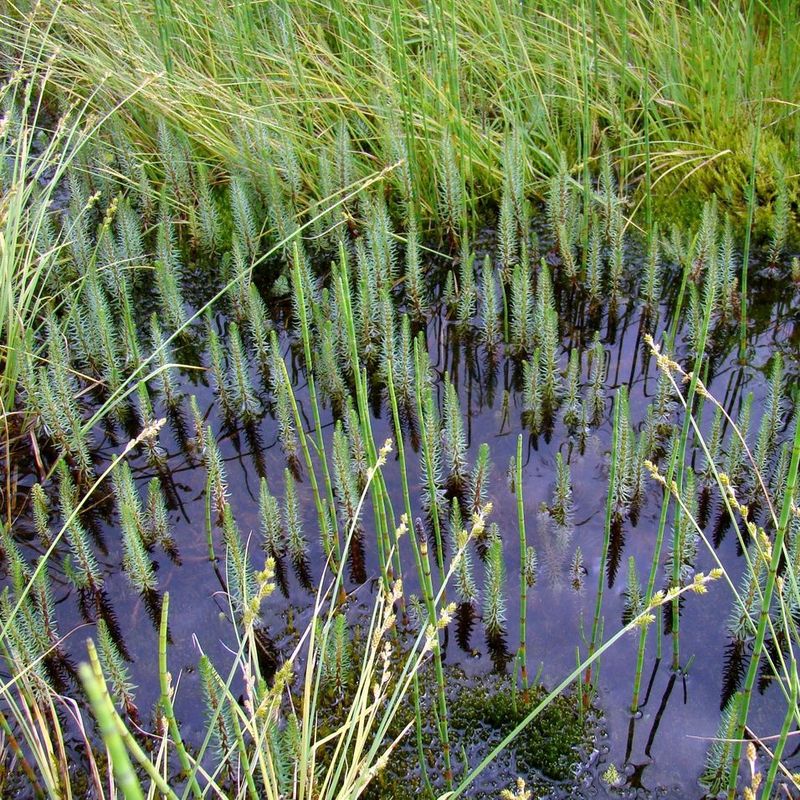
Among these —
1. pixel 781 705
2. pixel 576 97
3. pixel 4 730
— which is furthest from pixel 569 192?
pixel 4 730

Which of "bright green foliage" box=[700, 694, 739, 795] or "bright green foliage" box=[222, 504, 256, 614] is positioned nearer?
"bright green foliage" box=[700, 694, 739, 795]

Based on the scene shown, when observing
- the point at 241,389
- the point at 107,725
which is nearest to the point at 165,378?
the point at 241,389

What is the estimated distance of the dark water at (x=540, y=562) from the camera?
81.9 inches

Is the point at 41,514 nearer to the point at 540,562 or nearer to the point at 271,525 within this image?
the point at 271,525

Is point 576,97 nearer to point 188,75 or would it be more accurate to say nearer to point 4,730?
point 188,75

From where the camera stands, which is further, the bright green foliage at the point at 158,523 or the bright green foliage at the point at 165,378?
the bright green foliage at the point at 165,378

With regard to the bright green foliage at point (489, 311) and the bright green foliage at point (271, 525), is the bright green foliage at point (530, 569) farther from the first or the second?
the bright green foliage at point (489, 311)

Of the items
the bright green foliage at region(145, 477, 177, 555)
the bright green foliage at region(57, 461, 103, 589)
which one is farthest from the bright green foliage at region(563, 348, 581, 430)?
the bright green foliage at region(57, 461, 103, 589)

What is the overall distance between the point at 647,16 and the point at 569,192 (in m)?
1.35

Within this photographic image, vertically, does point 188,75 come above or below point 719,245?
above

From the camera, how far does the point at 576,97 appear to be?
373 cm

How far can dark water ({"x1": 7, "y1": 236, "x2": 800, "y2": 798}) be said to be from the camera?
208 cm

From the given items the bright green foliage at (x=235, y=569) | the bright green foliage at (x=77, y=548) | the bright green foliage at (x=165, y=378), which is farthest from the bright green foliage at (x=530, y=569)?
the bright green foliage at (x=165, y=378)

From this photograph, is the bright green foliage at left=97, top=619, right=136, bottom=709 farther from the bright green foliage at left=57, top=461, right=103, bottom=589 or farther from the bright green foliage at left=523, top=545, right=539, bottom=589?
the bright green foliage at left=523, top=545, right=539, bottom=589
